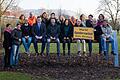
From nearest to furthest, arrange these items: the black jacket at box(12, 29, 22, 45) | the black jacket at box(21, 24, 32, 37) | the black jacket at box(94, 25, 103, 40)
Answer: the black jacket at box(12, 29, 22, 45), the black jacket at box(21, 24, 32, 37), the black jacket at box(94, 25, 103, 40)

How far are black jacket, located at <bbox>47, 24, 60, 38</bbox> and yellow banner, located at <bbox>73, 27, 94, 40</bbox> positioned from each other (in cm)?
85

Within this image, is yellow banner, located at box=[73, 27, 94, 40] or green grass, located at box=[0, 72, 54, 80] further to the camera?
yellow banner, located at box=[73, 27, 94, 40]

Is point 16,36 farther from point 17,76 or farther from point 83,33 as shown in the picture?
point 83,33

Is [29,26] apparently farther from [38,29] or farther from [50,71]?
[50,71]

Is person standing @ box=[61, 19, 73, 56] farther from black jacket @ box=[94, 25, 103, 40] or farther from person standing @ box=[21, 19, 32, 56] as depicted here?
person standing @ box=[21, 19, 32, 56]

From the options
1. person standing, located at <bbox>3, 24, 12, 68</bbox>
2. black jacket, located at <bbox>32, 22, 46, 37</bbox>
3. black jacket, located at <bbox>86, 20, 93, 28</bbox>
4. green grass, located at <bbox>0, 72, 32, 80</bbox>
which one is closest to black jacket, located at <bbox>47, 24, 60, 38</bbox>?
black jacket, located at <bbox>32, 22, 46, 37</bbox>

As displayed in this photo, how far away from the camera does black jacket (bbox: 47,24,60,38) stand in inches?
659

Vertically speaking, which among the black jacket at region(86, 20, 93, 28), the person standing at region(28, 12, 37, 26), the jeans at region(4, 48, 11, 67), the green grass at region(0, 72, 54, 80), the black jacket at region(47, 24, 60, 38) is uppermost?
the person standing at region(28, 12, 37, 26)

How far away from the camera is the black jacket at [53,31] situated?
16.8 metres

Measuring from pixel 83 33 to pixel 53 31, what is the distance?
57.0 inches

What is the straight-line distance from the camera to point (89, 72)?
1474 centimetres

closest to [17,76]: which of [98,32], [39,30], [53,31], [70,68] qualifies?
[70,68]

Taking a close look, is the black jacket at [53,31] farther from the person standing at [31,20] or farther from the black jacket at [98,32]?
the black jacket at [98,32]

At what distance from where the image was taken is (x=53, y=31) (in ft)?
54.9
